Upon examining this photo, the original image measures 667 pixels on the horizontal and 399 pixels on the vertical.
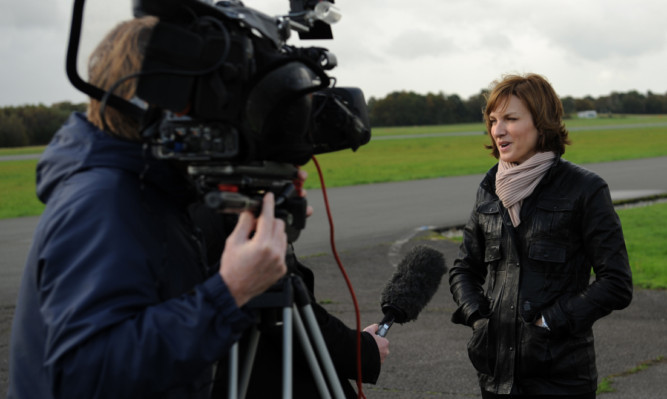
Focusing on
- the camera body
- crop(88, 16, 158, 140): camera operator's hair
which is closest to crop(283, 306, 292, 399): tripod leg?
the camera body

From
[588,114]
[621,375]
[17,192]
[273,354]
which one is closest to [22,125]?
[17,192]

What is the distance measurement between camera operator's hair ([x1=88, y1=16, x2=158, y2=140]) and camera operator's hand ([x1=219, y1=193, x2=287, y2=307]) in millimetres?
364

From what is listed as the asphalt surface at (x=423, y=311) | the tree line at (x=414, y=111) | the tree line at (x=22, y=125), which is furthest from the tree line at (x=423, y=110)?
the asphalt surface at (x=423, y=311)

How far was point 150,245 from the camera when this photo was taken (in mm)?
1730

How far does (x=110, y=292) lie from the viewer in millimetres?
1603

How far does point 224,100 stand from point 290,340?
28.7 inches

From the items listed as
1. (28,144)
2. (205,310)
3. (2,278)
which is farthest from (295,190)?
(28,144)

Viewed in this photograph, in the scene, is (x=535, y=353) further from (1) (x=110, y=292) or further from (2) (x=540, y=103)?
(1) (x=110, y=292)

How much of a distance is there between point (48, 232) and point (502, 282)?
2.19 meters

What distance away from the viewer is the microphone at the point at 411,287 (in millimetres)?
2820

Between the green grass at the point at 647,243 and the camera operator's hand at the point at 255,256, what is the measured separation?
6996mm

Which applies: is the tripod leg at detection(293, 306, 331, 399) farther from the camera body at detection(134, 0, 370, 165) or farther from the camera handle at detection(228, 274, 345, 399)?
the camera body at detection(134, 0, 370, 165)

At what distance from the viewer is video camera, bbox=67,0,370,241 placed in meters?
1.68

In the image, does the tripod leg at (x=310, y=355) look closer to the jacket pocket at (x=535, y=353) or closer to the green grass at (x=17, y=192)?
the jacket pocket at (x=535, y=353)
